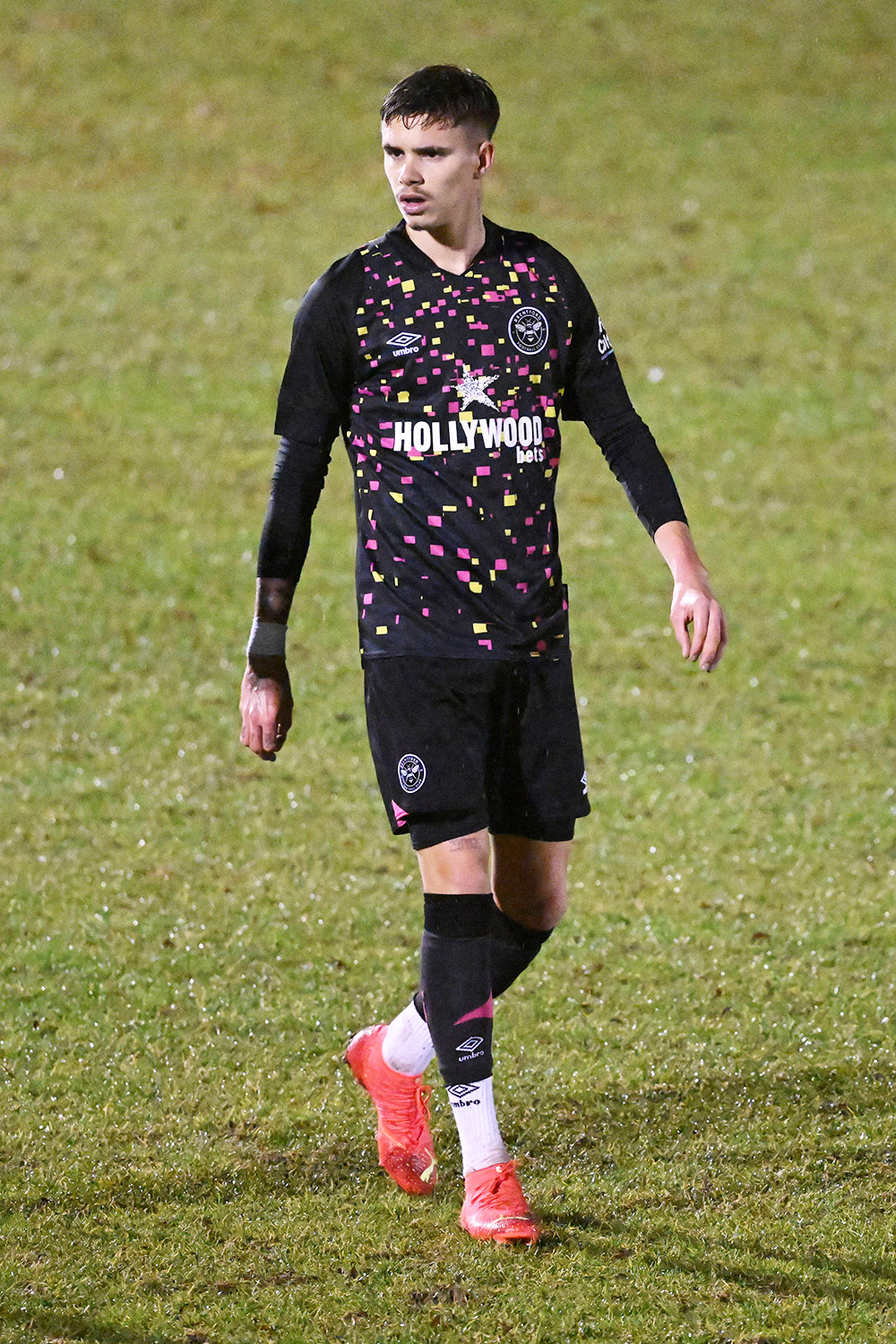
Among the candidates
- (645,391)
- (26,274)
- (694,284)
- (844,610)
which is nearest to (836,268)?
(694,284)

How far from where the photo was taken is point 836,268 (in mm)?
14898

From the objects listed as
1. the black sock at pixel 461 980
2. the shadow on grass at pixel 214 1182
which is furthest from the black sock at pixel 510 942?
the shadow on grass at pixel 214 1182

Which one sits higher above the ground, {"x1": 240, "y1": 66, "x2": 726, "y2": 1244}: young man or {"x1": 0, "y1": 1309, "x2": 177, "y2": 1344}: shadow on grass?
{"x1": 240, "y1": 66, "x2": 726, "y2": 1244}: young man

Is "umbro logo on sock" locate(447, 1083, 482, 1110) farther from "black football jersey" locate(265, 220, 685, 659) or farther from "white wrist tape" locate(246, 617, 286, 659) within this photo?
"white wrist tape" locate(246, 617, 286, 659)

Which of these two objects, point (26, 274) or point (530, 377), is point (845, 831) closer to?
point (530, 377)

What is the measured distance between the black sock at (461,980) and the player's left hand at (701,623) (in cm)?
78

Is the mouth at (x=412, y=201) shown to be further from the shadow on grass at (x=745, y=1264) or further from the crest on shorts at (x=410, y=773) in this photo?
the shadow on grass at (x=745, y=1264)

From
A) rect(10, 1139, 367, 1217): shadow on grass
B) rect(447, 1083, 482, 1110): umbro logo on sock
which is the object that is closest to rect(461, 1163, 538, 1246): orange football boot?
rect(447, 1083, 482, 1110): umbro logo on sock

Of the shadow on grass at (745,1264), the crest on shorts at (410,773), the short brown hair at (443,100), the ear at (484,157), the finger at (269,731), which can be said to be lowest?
the shadow on grass at (745,1264)

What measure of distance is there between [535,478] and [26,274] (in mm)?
11258

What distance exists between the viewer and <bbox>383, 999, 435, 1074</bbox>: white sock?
4672 mm

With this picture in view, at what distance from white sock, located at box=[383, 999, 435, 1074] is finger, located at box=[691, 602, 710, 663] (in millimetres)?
1301

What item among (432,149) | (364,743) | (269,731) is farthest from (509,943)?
(364,743)

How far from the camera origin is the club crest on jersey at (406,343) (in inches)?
166
